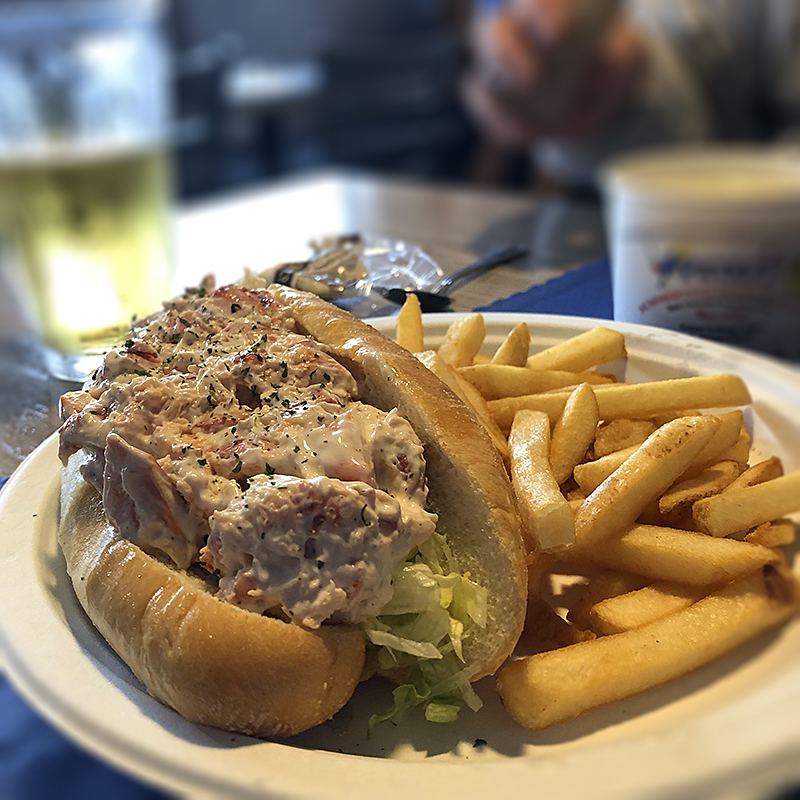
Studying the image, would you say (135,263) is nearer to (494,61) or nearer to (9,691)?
(494,61)

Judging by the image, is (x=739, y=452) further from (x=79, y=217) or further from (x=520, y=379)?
(x=79, y=217)

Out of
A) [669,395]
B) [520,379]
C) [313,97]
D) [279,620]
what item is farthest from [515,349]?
[313,97]

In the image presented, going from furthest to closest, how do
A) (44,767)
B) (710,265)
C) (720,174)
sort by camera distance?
1. (720,174)
2. (710,265)
3. (44,767)

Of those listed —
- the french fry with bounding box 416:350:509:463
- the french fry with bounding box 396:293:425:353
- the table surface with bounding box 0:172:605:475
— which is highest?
the french fry with bounding box 396:293:425:353

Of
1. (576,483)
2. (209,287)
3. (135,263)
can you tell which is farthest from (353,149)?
(576,483)

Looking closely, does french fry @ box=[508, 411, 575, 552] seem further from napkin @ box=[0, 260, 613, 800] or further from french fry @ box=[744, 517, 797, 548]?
napkin @ box=[0, 260, 613, 800]

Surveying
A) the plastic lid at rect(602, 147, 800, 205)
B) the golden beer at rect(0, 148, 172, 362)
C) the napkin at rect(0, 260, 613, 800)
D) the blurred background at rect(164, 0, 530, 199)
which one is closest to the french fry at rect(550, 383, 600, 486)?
the napkin at rect(0, 260, 613, 800)
